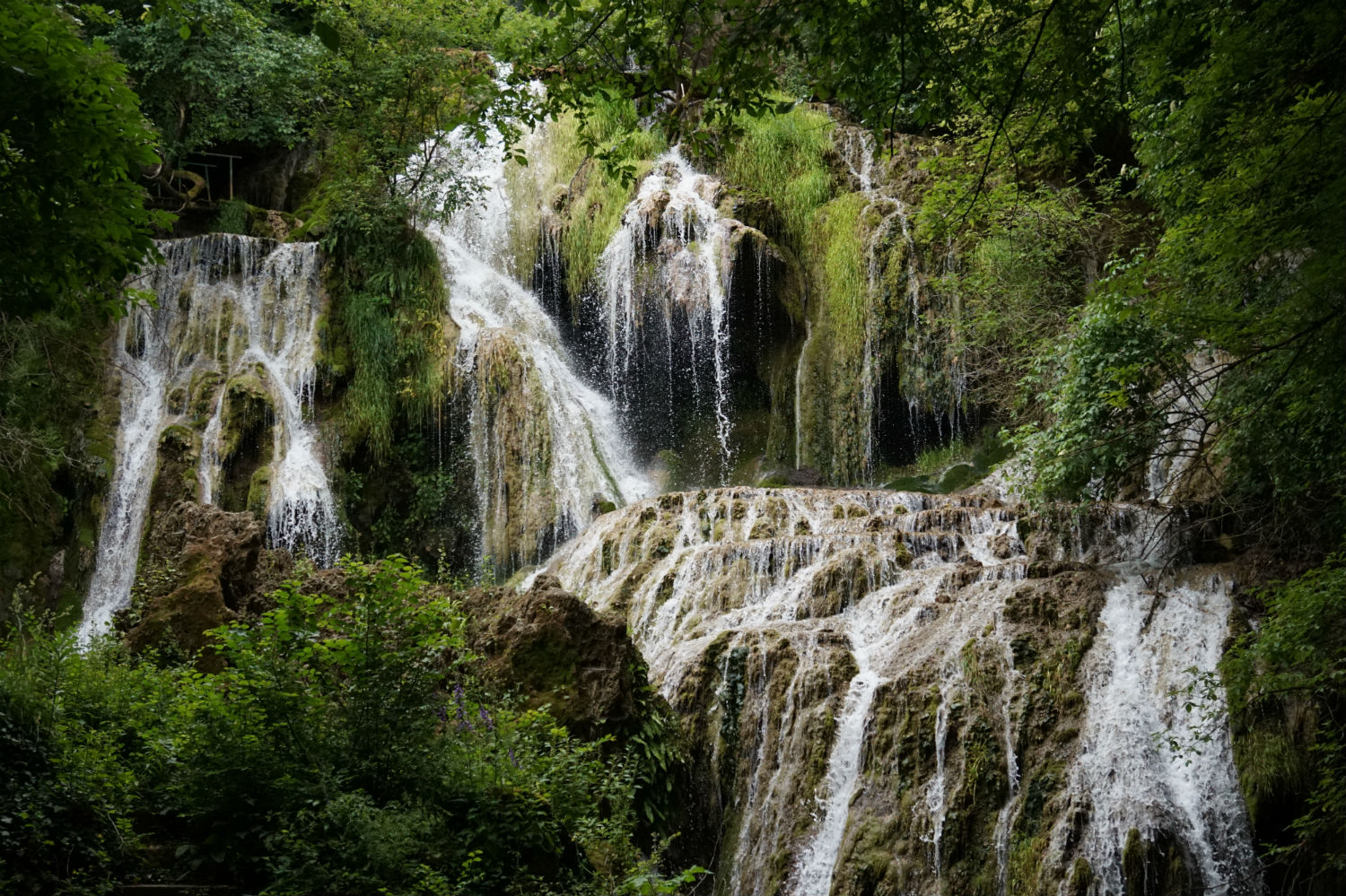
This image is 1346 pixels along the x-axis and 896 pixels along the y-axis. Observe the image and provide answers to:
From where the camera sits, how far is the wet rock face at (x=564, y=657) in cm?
769

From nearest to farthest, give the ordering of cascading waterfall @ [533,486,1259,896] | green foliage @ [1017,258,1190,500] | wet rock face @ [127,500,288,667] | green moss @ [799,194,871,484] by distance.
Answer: cascading waterfall @ [533,486,1259,896] < wet rock face @ [127,500,288,667] < green foliage @ [1017,258,1190,500] < green moss @ [799,194,871,484]

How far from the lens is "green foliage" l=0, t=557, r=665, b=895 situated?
4.61 m

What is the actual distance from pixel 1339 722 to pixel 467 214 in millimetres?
17250

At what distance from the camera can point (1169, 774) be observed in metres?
7.38

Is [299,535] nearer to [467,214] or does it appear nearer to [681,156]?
[467,214]

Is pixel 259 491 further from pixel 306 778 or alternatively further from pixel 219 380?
pixel 306 778

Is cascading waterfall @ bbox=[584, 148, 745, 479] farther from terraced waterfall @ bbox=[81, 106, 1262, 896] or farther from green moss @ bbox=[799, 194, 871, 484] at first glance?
green moss @ bbox=[799, 194, 871, 484]

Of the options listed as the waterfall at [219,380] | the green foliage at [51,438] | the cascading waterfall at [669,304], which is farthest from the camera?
the cascading waterfall at [669,304]

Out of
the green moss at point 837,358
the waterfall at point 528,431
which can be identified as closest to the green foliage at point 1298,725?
the green moss at point 837,358

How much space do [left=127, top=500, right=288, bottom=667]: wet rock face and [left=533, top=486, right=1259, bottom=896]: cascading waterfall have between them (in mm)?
3916

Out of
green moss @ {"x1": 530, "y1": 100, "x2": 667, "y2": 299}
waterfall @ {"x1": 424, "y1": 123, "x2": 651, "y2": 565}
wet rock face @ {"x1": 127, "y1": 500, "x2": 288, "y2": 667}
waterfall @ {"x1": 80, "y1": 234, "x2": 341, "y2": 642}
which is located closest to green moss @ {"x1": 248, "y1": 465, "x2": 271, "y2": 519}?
waterfall @ {"x1": 80, "y1": 234, "x2": 341, "y2": 642}

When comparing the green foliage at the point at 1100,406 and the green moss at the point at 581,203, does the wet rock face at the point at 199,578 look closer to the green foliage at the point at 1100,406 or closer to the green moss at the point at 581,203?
the green foliage at the point at 1100,406

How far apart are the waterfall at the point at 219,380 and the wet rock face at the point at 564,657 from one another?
808 centimetres

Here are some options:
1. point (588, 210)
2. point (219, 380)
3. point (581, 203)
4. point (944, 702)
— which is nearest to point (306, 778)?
point (944, 702)
